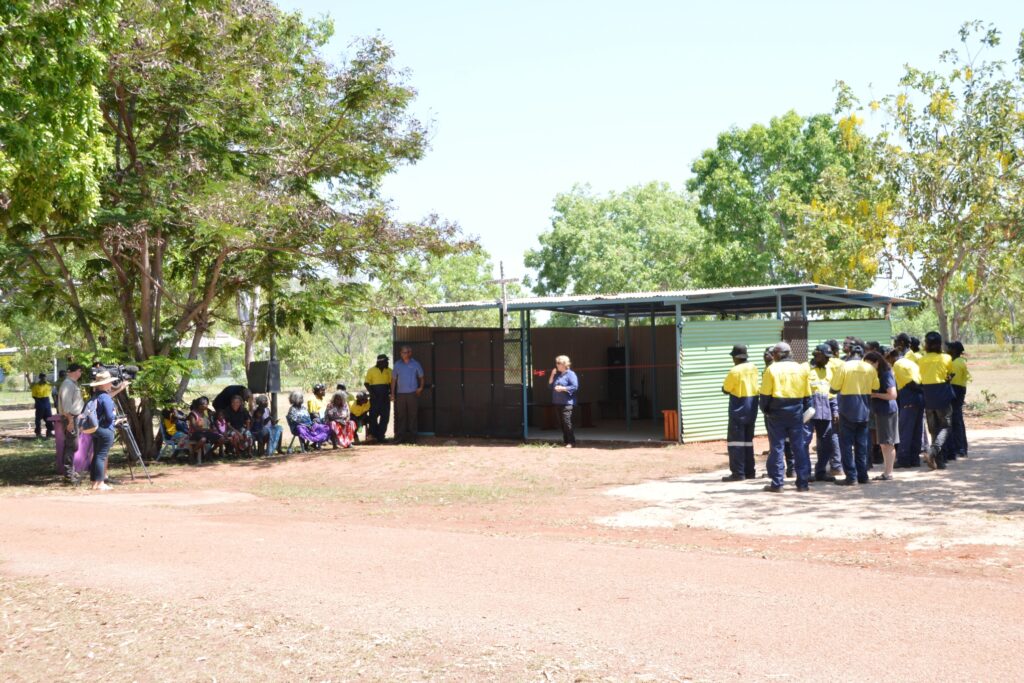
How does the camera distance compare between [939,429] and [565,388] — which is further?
[565,388]

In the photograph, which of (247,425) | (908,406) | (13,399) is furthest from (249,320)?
(13,399)

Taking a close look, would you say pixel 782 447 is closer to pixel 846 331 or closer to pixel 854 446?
pixel 854 446

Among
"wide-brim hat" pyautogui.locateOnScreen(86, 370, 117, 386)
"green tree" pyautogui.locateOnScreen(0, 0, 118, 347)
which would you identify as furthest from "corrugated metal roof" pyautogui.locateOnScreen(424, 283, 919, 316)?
"green tree" pyautogui.locateOnScreen(0, 0, 118, 347)

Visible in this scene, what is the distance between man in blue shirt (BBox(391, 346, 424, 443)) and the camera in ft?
65.2

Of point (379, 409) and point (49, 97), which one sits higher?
point (49, 97)

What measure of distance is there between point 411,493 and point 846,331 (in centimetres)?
1081

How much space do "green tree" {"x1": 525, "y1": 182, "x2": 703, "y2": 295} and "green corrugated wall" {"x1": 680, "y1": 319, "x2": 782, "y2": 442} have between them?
1099 inches

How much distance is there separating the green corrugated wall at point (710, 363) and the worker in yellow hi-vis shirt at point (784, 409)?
250 inches

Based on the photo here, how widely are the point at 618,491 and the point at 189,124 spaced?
9.40 meters

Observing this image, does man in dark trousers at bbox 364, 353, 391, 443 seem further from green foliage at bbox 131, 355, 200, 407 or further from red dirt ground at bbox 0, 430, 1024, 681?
red dirt ground at bbox 0, 430, 1024, 681

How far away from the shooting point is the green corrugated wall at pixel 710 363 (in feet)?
59.6

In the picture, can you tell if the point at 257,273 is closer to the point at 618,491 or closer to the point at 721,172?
the point at 618,491

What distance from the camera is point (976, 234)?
80.0ft

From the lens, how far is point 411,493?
42.1 ft
